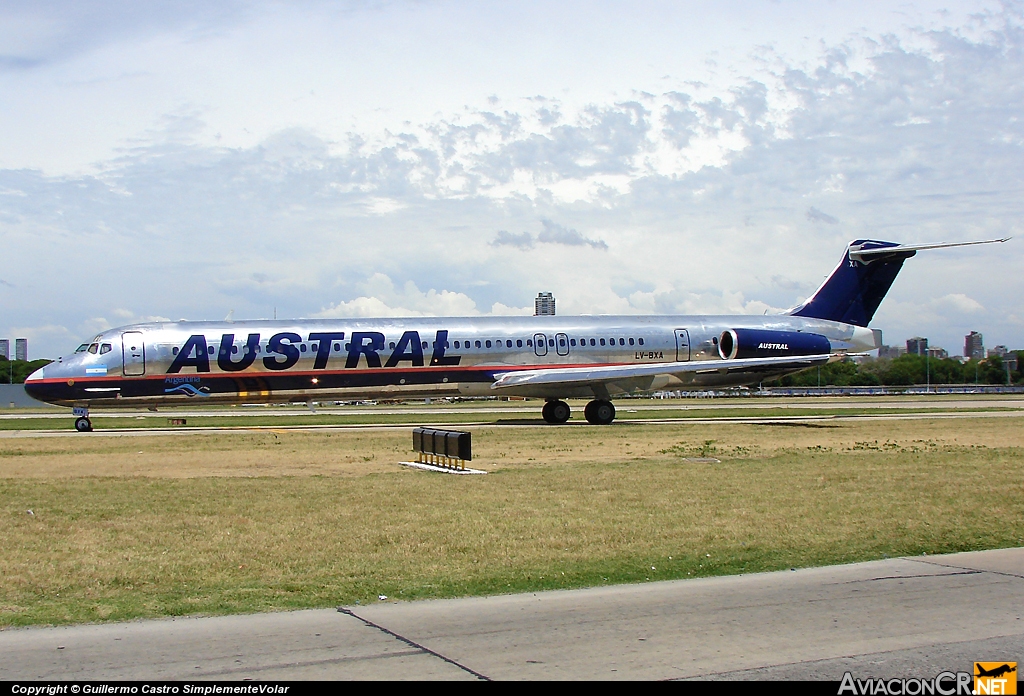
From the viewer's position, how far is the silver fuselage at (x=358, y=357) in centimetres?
3378

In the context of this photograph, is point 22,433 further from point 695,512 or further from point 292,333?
point 695,512

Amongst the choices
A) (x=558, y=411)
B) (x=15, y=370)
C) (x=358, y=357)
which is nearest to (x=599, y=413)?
(x=558, y=411)

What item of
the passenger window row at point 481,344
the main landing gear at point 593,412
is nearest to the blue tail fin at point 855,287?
the passenger window row at point 481,344

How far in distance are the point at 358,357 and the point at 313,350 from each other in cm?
162

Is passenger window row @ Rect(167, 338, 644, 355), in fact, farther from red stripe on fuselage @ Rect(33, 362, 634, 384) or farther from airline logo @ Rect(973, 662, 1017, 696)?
airline logo @ Rect(973, 662, 1017, 696)

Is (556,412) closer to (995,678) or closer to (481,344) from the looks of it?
(481,344)

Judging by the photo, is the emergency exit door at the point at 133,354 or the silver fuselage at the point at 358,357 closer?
the emergency exit door at the point at 133,354

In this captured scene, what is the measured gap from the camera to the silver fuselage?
33781mm

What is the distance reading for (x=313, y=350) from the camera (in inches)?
1378

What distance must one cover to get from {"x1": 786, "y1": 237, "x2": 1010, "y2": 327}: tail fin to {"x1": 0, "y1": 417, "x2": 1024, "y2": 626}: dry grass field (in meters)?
18.6

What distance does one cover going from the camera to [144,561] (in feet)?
36.0

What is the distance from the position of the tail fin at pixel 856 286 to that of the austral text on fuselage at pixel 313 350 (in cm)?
1698

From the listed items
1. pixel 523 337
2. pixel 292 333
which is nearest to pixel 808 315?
pixel 523 337

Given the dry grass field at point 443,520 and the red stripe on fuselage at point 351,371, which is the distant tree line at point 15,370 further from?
the dry grass field at point 443,520
